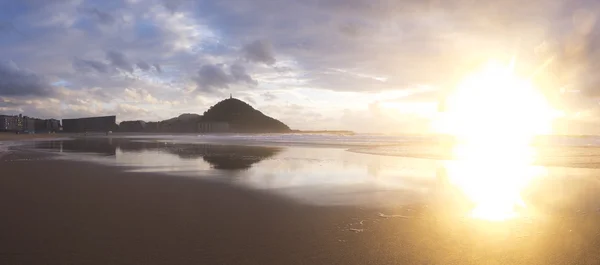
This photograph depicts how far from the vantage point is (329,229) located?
830cm

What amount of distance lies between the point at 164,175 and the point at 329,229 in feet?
36.5

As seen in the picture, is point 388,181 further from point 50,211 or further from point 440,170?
point 50,211

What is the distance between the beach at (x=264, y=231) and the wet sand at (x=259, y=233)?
0.02 meters

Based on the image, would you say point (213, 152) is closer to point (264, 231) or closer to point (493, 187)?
point (493, 187)

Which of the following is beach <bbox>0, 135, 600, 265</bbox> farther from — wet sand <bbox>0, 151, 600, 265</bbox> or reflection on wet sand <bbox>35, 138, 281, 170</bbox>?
reflection on wet sand <bbox>35, 138, 281, 170</bbox>

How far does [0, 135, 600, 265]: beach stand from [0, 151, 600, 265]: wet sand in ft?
0.07

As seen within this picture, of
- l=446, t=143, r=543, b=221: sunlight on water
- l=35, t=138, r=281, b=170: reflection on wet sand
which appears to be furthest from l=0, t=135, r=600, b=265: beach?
l=35, t=138, r=281, b=170: reflection on wet sand

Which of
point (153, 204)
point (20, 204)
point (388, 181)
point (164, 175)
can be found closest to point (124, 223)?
point (153, 204)

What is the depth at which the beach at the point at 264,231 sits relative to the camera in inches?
259

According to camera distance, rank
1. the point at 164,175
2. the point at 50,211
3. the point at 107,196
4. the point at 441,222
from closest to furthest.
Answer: the point at 441,222, the point at 50,211, the point at 107,196, the point at 164,175

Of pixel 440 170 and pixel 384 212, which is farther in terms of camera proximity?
pixel 440 170

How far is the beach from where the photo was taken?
21.6ft

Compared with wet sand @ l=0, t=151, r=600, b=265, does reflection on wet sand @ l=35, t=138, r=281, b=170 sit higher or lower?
higher

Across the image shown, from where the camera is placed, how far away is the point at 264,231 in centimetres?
809
